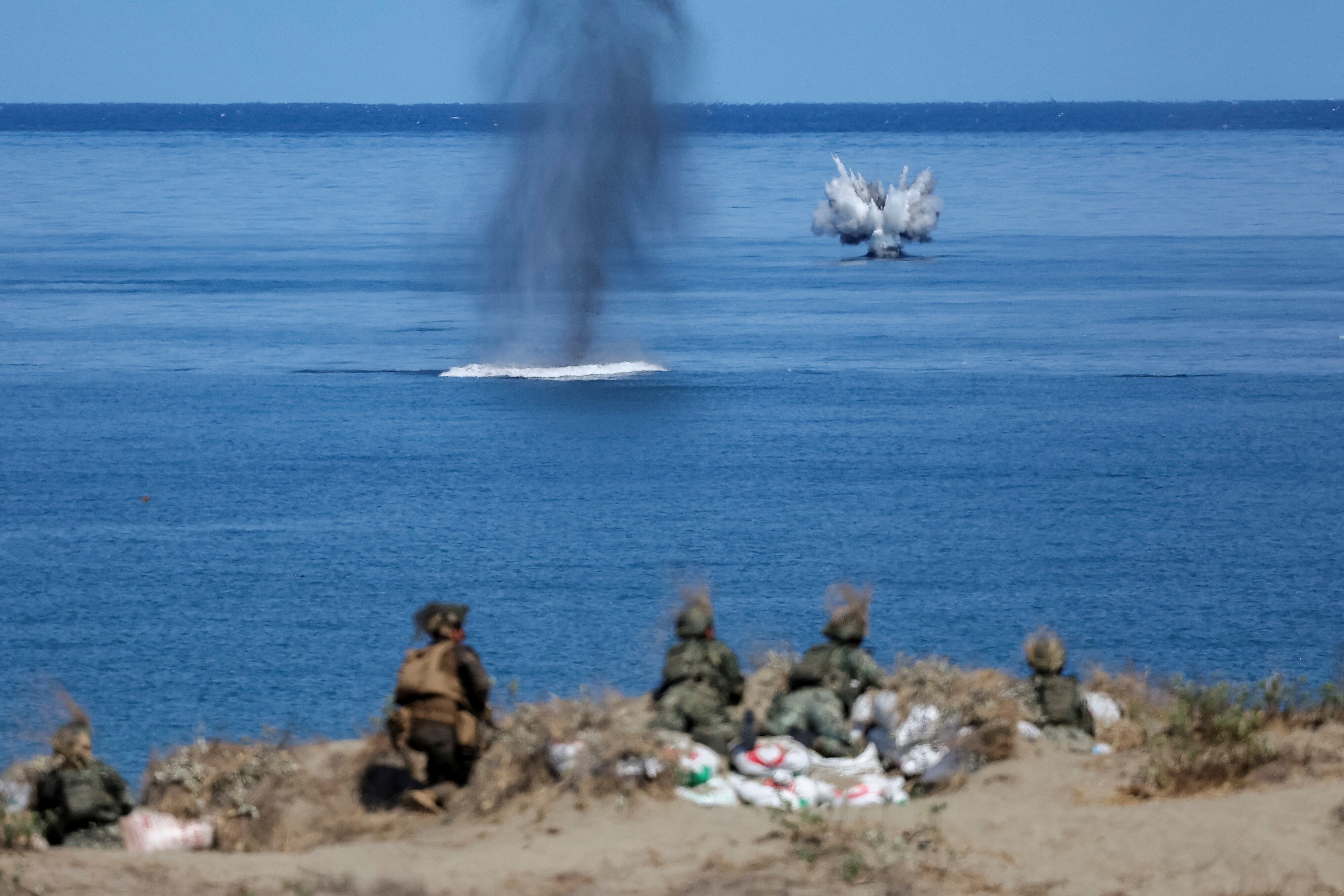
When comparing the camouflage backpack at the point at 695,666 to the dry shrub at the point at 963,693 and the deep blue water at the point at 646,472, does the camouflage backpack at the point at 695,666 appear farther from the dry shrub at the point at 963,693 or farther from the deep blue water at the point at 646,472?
the deep blue water at the point at 646,472

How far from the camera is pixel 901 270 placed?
220 feet

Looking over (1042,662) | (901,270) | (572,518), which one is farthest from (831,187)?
(1042,662)

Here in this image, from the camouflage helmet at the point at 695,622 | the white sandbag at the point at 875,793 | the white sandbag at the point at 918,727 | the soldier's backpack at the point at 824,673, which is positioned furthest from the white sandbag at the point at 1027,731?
the camouflage helmet at the point at 695,622

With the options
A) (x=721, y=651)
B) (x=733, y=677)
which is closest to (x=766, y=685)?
(x=733, y=677)

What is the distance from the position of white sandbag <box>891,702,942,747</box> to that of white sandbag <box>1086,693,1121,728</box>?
1253mm

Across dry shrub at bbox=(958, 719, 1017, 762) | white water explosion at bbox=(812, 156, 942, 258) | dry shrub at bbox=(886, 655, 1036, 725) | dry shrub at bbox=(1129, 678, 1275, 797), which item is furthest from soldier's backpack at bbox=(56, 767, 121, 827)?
white water explosion at bbox=(812, 156, 942, 258)

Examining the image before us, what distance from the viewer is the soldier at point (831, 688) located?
421 inches

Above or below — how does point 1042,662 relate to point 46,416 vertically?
above

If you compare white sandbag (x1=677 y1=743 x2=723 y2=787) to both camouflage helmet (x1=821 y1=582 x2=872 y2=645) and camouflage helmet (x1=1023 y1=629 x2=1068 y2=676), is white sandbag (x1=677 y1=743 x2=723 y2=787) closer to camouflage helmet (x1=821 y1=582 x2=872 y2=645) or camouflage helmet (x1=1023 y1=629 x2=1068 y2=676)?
camouflage helmet (x1=821 y1=582 x2=872 y2=645)

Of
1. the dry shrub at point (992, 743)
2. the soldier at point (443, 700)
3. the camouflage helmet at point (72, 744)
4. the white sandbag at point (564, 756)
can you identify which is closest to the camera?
the camouflage helmet at point (72, 744)

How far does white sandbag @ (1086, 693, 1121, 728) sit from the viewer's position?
37.8ft

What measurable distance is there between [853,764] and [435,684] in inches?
101

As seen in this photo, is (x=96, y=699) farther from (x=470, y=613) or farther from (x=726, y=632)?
(x=726, y=632)

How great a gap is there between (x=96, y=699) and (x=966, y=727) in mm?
9513
